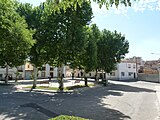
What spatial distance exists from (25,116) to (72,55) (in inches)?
736

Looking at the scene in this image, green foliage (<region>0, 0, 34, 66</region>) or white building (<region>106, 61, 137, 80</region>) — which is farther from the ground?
green foliage (<region>0, 0, 34, 66</region>)

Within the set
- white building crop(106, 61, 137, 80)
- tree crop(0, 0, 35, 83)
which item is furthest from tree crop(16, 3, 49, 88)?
white building crop(106, 61, 137, 80)

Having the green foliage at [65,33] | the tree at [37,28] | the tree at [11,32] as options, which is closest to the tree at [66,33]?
the green foliage at [65,33]

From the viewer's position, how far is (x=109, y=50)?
156 feet

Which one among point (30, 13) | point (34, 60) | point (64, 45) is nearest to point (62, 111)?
point (64, 45)

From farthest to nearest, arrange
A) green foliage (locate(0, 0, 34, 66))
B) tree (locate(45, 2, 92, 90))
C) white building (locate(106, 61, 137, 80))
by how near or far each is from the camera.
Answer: white building (locate(106, 61, 137, 80)), tree (locate(45, 2, 92, 90)), green foliage (locate(0, 0, 34, 66))

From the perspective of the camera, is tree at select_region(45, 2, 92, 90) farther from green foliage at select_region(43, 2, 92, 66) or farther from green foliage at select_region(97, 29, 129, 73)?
green foliage at select_region(97, 29, 129, 73)

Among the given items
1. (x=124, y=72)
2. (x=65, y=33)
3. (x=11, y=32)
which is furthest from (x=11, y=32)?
(x=124, y=72)

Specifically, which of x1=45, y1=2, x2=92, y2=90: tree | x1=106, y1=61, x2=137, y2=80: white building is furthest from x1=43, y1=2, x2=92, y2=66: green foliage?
x1=106, y1=61, x2=137, y2=80: white building

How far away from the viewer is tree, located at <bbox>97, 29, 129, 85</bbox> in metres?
47.0

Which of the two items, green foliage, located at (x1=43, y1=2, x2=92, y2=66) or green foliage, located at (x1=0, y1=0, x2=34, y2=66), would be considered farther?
green foliage, located at (x1=43, y1=2, x2=92, y2=66)

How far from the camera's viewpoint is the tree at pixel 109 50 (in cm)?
4700

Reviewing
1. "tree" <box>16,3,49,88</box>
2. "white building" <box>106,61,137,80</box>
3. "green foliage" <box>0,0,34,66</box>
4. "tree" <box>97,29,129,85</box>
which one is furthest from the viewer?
"white building" <box>106,61,137,80</box>

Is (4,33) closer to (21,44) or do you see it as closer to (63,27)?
(21,44)
